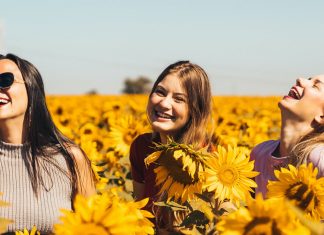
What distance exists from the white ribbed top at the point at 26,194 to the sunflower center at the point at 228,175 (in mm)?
988

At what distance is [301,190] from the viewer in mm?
2098

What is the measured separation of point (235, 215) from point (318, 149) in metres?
1.51

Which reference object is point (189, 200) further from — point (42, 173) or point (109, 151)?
point (109, 151)

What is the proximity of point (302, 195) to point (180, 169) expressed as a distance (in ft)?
1.61

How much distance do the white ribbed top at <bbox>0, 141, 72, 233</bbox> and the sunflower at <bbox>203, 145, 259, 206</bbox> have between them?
37.0 inches

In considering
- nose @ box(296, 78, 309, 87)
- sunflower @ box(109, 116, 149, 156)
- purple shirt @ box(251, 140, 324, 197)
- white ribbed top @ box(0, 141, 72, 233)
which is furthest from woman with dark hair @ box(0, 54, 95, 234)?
sunflower @ box(109, 116, 149, 156)

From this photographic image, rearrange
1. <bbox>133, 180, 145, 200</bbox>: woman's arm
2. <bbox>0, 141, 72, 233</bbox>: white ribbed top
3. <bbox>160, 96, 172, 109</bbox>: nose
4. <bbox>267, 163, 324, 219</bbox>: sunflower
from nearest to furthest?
1. <bbox>267, 163, 324, 219</bbox>: sunflower
2. <bbox>0, 141, 72, 233</bbox>: white ribbed top
3. <bbox>160, 96, 172, 109</bbox>: nose
4. <bbox>133, 180, 145, 200</bbox>: woman's arm

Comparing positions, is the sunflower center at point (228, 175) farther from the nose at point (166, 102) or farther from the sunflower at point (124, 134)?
the sunflower at point (124, 134)

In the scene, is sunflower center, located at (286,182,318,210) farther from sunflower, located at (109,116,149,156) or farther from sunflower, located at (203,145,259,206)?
sunflower, located at (109,116,149,156)

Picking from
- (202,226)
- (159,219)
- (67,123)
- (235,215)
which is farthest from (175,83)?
(67,123)

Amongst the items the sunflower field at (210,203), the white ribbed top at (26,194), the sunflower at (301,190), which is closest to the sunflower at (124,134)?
the sunflower field at (210,203)

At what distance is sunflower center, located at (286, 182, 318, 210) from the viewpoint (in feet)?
6.80

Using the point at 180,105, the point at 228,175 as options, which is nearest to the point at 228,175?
the point at 228,175

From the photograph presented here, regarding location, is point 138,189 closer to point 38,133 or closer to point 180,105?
point 180,105
